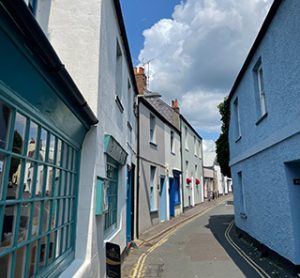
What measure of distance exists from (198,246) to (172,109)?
12.4 meters

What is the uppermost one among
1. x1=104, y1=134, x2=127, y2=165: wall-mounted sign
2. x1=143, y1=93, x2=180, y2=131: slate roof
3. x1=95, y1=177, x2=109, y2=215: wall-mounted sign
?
x1=143, y1=93, x2=180, y2=131: slate roof

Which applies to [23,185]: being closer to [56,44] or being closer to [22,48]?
[22,48]

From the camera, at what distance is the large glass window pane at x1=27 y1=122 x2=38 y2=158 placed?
8.63 ft

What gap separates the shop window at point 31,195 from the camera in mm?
2203

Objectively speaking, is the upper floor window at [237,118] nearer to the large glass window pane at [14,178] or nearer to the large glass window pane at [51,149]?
the large glass window pane at [51,149]

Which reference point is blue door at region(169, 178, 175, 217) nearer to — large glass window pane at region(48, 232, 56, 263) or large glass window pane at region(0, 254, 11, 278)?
large glass window pane at region(48, 232, 56, 263)

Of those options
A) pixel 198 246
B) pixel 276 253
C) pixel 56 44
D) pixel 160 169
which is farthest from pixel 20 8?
pixel 160 169

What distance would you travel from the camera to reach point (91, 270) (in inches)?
159

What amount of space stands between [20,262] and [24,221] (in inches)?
14.5

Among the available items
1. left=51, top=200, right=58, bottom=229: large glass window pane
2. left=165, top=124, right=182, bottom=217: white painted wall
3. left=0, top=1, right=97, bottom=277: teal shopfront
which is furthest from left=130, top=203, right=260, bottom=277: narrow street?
left=165, top=124, right=182, bottom=217: white painted wall

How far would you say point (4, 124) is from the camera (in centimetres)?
218

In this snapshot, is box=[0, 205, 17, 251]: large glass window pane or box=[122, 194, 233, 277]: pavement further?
box=[122, 194, 233, 277]: pavement

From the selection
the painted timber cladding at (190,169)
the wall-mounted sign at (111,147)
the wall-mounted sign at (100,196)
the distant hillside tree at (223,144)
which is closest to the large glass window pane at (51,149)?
the wall-mounted sign at (100,196)

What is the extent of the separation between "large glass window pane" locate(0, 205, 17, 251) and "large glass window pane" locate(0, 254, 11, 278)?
0.31 feet
